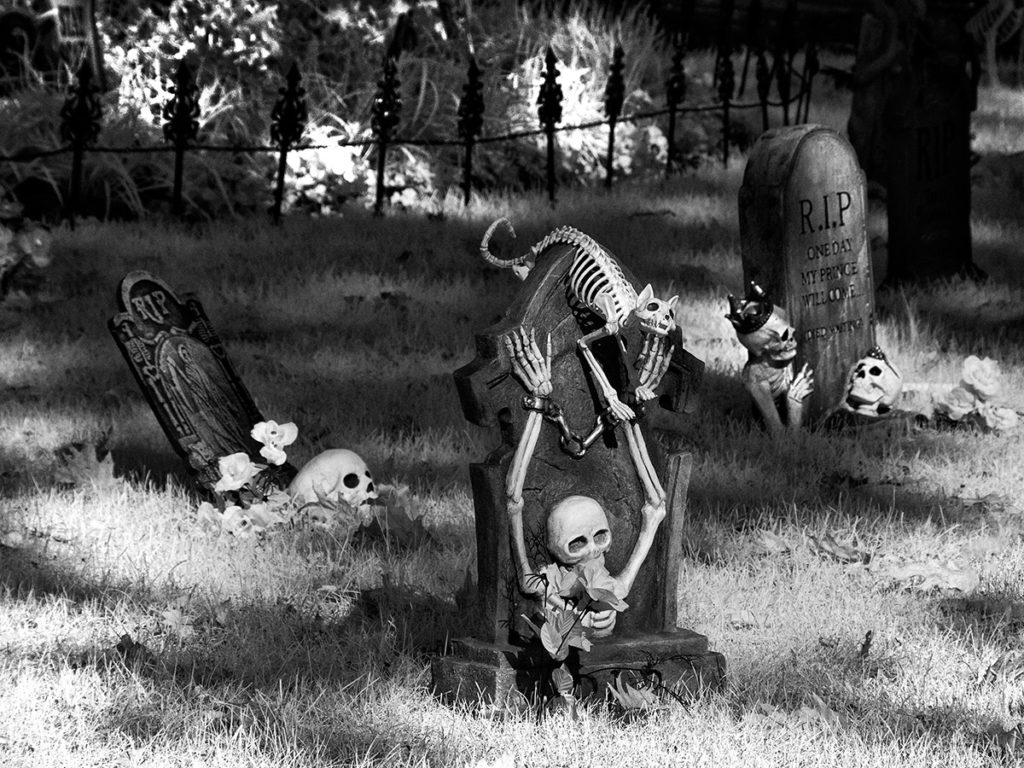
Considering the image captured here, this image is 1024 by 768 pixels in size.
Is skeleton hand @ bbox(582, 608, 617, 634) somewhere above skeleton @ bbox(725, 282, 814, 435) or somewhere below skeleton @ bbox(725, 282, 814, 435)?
below

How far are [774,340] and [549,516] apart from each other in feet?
9.15

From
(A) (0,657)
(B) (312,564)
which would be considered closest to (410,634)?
(B) (312,564)

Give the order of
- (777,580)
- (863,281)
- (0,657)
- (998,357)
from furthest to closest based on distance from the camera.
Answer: (998,357) < (863,281) < (777,580) < (0,657)

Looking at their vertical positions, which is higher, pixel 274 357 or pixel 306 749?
pixel 274 357

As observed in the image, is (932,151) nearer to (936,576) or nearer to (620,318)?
(936,576)

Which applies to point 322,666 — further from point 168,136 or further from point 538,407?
point 168,136

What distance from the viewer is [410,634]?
458cm

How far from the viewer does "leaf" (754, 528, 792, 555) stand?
5.36 meters

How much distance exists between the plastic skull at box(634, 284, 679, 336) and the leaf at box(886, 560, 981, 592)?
159 centimetres

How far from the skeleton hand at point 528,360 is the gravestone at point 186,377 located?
2.03 metres

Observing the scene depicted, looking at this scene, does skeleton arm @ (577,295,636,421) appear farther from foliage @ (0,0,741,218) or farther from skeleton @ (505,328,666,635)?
foliage @ (0,0,741,218)

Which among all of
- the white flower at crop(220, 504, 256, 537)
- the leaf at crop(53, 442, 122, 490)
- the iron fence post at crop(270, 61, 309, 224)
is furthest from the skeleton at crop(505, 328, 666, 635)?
the iron fence post at crop(270, 61, 309, 224)

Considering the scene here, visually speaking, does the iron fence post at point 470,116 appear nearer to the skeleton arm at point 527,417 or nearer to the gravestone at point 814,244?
the gravestone at point 814,244

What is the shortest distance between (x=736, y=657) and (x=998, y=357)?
12.7ft
